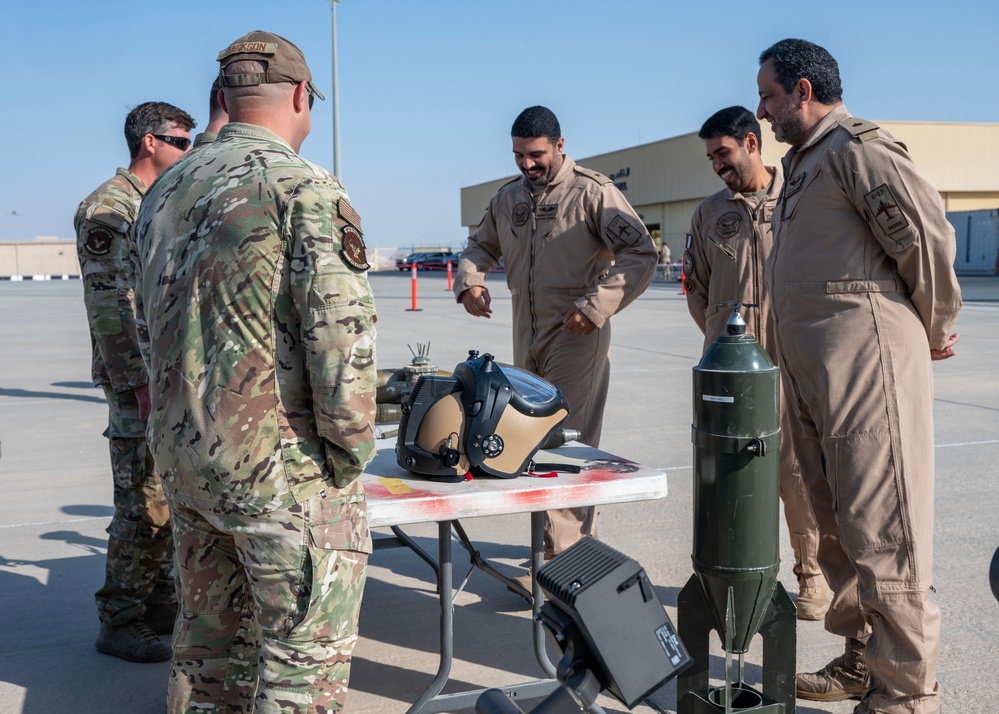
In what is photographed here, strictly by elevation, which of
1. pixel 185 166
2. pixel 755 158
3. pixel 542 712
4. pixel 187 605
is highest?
pixel 755 158

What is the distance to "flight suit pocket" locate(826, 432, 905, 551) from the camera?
3037mm

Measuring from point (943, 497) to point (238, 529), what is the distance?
16.6 feet

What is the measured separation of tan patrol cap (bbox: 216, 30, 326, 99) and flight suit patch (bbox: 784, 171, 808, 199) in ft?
5.93

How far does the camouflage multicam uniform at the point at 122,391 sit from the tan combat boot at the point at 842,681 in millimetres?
2574

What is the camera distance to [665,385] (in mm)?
10398

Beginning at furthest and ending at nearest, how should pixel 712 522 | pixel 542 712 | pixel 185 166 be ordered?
pixel 712 522 → pixel 185 166 → pixel 542 712

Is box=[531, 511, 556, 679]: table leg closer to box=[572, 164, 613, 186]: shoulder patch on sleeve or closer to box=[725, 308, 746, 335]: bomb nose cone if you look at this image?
box=[725, 308, 746, 335]: bomb nose cone

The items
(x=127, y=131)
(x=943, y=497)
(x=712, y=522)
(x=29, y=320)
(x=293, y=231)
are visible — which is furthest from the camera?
(x=29, y=320)

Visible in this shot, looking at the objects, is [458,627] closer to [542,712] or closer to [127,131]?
[127,131]

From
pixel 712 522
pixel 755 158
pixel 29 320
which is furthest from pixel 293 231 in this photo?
pixel 29 320

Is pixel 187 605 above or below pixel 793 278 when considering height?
below

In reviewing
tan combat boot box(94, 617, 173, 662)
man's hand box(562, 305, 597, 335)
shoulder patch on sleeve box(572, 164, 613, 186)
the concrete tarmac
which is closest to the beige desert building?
the concrete tarmac

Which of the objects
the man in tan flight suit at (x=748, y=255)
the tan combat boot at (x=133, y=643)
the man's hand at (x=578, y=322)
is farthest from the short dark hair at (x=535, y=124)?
the tan combat boot at (x=133, y=643)

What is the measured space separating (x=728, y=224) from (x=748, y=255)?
0.62 feet
